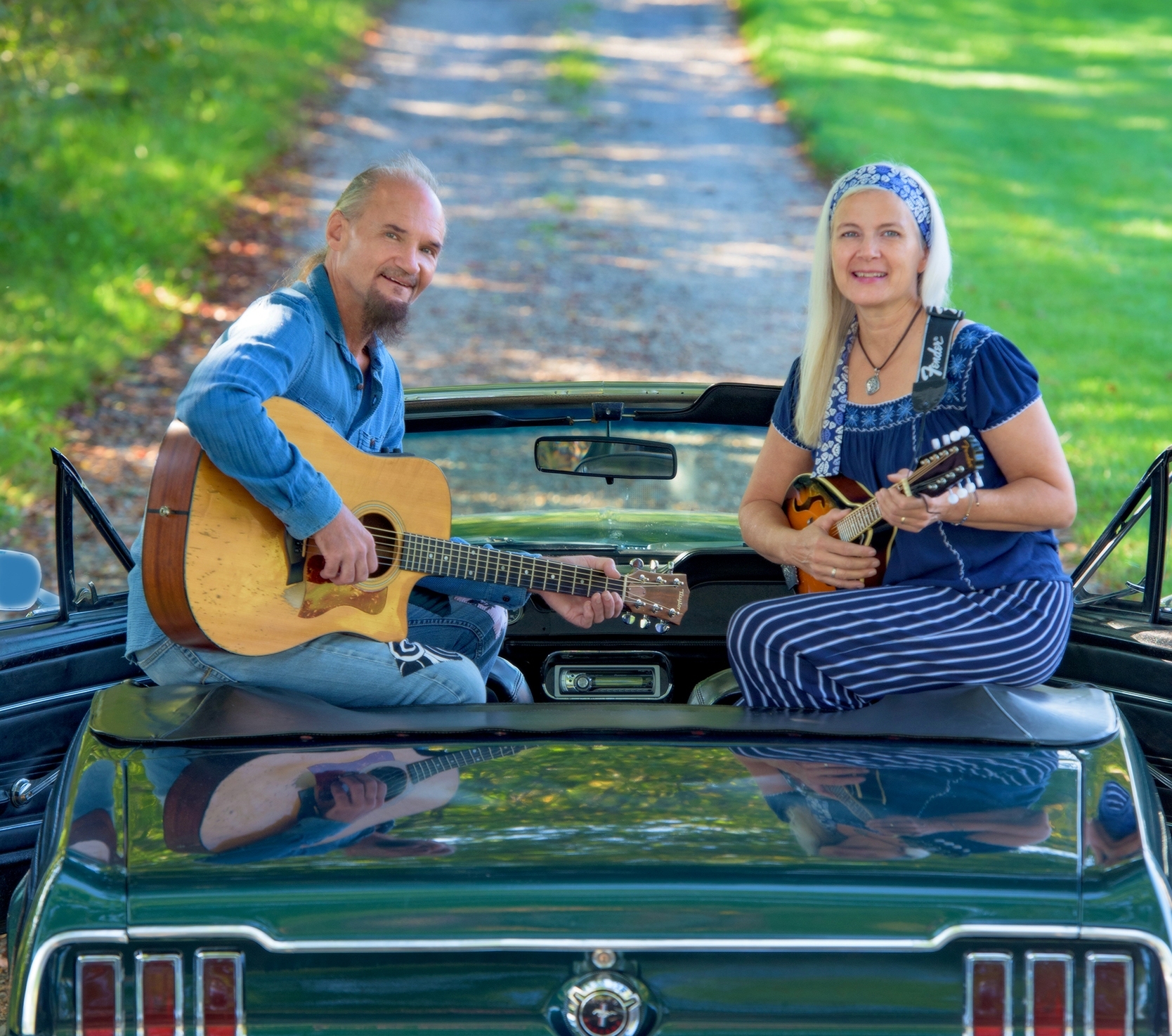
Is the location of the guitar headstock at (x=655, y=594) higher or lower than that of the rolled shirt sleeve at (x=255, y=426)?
lower

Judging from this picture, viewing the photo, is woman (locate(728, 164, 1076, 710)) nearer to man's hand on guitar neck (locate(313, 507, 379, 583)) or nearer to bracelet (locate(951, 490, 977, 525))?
bracelet (locate(951, 490, 977, 525))

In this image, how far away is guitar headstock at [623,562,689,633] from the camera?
325cm

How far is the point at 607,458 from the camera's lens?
364cm

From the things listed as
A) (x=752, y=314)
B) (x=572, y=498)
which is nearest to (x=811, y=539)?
(x=572, y=498)

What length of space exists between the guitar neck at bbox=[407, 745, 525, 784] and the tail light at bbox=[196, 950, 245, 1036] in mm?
398

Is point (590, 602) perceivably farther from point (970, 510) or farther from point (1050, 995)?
point (1050, 995)

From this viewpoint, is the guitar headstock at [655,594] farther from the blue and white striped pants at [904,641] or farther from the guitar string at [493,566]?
the blue and white striped pants at [904,641]

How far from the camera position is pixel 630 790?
2.08m

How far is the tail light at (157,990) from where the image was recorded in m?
1.82

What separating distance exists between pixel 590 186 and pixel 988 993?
13923 mm

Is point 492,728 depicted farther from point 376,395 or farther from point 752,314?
point 752,314

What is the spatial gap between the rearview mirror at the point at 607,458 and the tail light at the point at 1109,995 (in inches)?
79.3

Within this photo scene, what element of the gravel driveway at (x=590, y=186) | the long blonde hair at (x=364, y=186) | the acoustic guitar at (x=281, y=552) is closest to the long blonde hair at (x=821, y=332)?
the acoustic guitar at (x=281, y=552)

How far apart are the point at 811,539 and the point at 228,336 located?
4.27 feet
